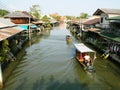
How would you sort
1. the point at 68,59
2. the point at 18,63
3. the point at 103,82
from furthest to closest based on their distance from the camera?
the point at 68,59, the point at 18,63, the point at 103,82

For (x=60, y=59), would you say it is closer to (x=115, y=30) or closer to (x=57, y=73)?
(x=57, y=73)

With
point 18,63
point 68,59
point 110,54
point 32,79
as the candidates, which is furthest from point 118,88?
point 18,63

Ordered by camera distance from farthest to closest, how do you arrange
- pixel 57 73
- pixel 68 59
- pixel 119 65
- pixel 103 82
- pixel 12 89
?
pixel 68 59 < pixel 119 65 < pixel 57 73 < pixel 103 82 < pixel 12 89

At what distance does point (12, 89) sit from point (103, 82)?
8047 millimetres

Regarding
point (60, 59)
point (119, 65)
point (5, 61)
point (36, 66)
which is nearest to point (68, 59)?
point (60, 59)

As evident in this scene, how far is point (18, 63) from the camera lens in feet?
76.8

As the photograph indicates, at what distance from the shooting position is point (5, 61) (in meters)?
20.9

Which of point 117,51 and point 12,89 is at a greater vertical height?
point 117,51

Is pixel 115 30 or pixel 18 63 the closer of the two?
pixel 18 63

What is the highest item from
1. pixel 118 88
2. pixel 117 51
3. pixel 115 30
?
pixel 115 30

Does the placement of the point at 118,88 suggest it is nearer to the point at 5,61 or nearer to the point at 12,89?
the point at 12,89

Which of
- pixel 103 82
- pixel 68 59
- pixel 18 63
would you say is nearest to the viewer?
pixel 103 82

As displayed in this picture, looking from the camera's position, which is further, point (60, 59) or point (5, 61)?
point (60, 59)

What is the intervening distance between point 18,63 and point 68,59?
6749mm
